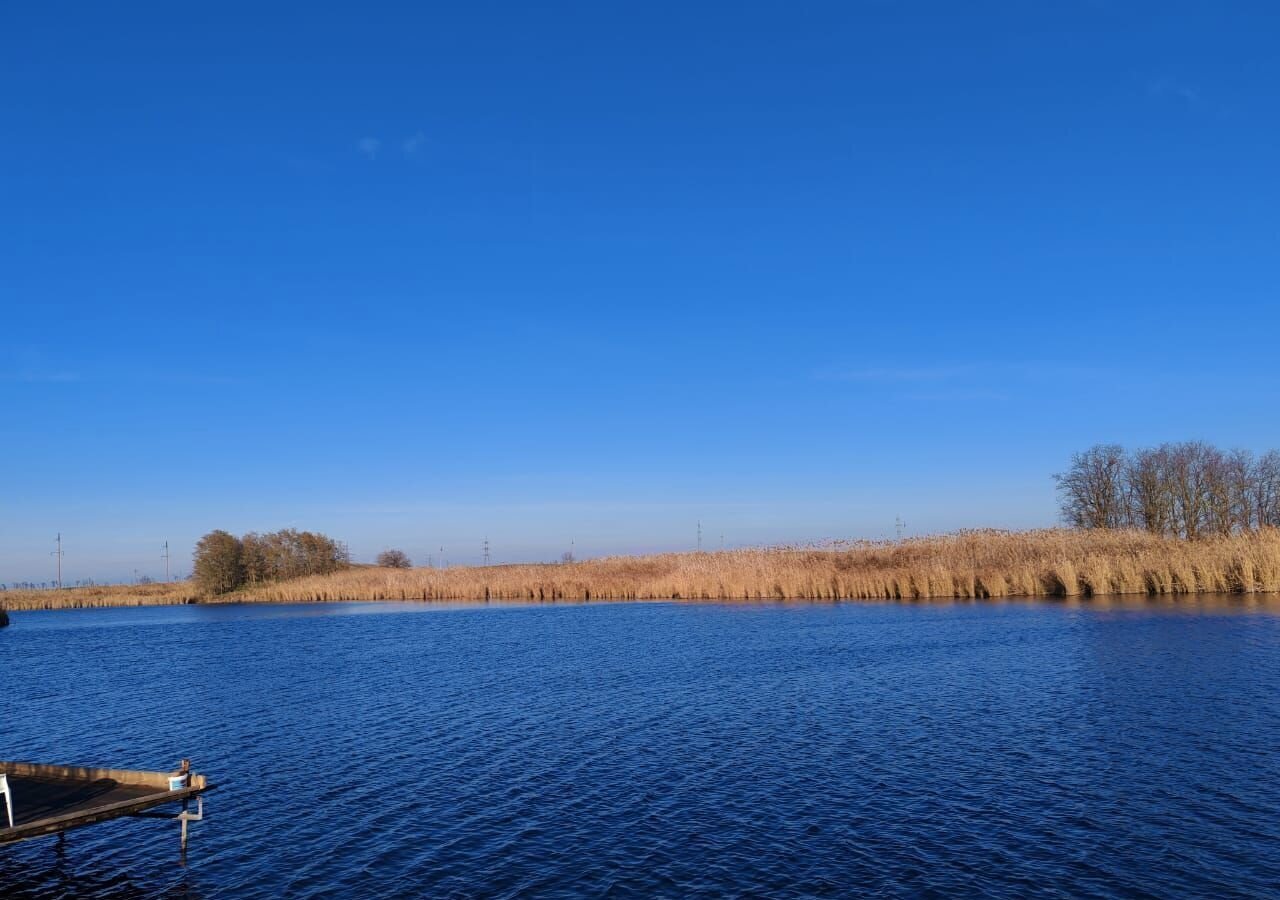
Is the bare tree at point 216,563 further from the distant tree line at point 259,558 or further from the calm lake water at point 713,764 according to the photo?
the calm lake water at point 713,764

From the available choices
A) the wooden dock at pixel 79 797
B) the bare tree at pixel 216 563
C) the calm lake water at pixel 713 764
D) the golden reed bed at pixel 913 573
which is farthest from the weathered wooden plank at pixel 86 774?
the bare tree at pixel 216 563

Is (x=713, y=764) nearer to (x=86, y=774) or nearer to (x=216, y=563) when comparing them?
(x=86, y=774)

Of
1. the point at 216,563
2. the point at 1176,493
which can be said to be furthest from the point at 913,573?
the point at 216,563

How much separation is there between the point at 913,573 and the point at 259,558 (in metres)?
81.3

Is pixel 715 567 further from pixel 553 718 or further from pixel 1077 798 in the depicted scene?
pixel 1077 798

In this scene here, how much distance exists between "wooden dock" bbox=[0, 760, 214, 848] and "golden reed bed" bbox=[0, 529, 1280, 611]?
153ft

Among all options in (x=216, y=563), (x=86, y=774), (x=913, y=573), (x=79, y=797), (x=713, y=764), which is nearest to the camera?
(x=79, y=797)

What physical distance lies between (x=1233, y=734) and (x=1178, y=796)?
459cm

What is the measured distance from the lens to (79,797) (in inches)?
569

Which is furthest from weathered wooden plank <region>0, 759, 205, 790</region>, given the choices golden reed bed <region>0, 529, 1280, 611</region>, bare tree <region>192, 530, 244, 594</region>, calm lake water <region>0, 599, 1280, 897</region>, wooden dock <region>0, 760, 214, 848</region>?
bare tree <region>192, 530, 244, 594</region>

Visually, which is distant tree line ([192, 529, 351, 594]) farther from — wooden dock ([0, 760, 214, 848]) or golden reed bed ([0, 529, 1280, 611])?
wooden dock ([0, 760, 214, 848])

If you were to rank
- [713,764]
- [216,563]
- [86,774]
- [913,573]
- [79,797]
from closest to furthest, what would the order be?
1. [79,797]
2. [86,774]
3. [713,764]
4. [913,573]
5. [216,563]

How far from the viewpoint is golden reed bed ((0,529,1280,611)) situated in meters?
44.8

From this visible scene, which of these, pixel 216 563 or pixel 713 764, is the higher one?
pixel 216 563
